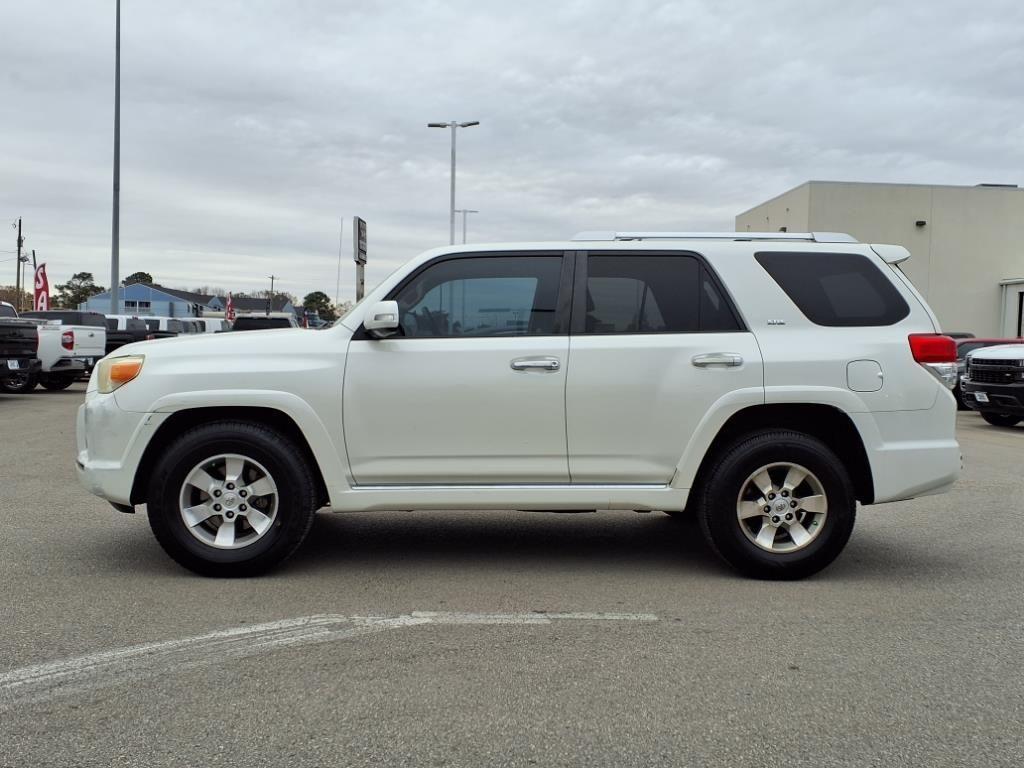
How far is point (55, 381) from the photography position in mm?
20703

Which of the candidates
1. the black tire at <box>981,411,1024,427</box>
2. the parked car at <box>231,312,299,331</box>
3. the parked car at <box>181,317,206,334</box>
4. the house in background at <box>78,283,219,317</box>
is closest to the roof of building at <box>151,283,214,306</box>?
the house in background at <box>78,283,219,317</box>

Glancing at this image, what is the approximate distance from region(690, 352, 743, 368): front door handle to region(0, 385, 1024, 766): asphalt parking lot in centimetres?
119

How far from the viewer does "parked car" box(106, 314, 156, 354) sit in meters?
22.8

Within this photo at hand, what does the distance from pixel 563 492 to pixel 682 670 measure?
1.46m

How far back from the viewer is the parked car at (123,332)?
898 inches

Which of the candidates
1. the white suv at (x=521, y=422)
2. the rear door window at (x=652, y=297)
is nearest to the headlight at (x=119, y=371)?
the white suv at (x=521, y=422)

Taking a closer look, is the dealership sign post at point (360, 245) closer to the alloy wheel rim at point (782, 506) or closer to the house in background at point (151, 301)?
the alloy wheel rim at point (782, 506)

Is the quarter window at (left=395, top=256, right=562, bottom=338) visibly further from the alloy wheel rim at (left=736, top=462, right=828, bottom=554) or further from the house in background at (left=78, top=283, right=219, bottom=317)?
the house in background at (left=78, top=283, right=219, bottom=317)

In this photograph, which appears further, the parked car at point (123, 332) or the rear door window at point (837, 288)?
the parked car at point (123, 332)

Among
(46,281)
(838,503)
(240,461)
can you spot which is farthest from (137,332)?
(838,503)

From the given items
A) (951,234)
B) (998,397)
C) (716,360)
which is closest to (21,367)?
(716,360)

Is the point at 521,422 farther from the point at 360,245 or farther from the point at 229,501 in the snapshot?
the point at 360,245

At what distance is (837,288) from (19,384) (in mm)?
18659

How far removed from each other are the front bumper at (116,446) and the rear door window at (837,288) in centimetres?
351
